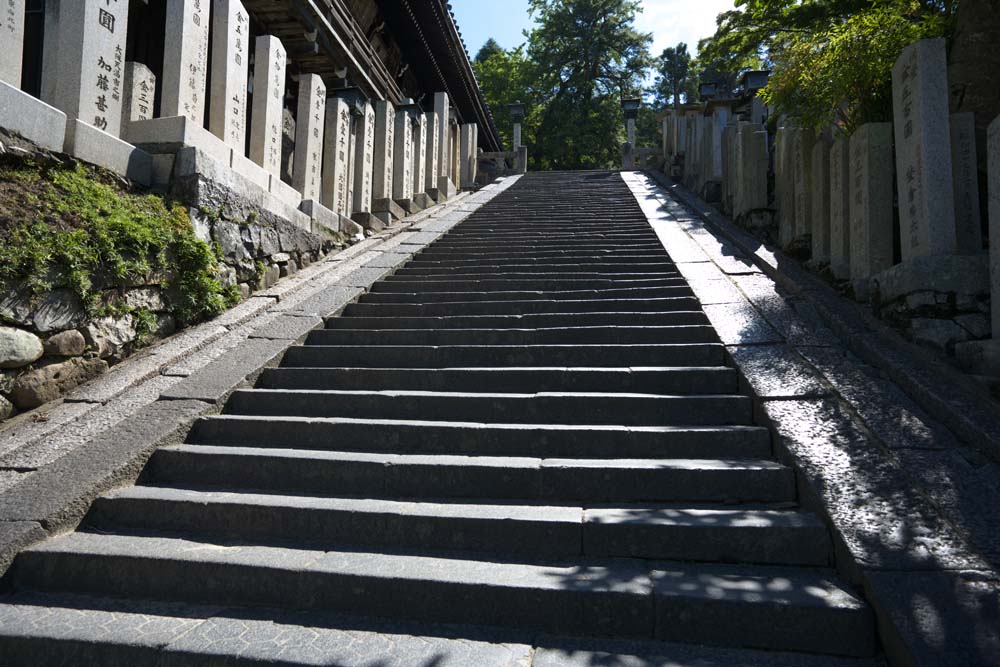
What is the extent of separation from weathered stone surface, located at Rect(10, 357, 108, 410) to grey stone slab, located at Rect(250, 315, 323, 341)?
119 cm

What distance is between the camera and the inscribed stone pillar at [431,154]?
12.6 meters

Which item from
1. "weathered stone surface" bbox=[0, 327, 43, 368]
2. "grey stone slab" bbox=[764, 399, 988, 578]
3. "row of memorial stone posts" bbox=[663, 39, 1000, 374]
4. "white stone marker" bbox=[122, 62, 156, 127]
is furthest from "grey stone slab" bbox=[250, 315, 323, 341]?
"row of memorial stone posts" bbox=[663, 39, 1000, 374]

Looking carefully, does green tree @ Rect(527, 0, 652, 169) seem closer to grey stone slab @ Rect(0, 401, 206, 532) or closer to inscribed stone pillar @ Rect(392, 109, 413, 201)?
inscribed stone pillar @ Rect(392, 109, 413, 201)

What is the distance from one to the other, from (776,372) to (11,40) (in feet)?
19.2

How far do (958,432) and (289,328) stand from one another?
4.65 metres

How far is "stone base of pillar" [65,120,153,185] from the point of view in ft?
14.5

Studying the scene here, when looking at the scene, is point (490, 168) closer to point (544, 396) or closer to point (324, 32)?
point (324, 32)

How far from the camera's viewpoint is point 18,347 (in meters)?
3.46

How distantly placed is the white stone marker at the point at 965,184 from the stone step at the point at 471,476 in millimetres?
2375

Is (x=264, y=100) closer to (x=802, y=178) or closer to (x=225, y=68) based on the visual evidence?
(x=225, y=68)

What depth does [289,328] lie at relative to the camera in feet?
16.4

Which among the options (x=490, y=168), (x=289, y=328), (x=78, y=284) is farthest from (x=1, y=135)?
(x=490, y=168)

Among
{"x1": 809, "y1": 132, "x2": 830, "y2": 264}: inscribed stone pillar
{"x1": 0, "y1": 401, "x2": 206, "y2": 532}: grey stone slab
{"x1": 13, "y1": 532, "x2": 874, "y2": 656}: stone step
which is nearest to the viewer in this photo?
{"x1": 13, "y1": 532, "x2": 874, "y2": 656}: stone step

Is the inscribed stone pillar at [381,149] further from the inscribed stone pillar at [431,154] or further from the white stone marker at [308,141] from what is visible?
the inscribed stone pillar at [431,154]
